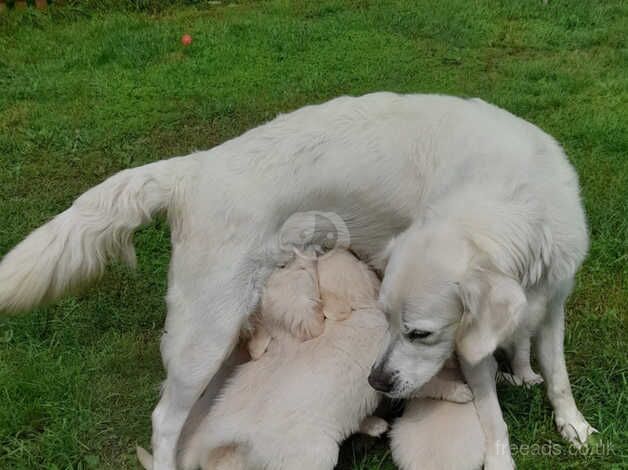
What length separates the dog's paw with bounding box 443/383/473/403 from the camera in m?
3.09

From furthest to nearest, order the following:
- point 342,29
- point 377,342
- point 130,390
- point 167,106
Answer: point 342,29
point 167,106
point 130,390
point 377,342

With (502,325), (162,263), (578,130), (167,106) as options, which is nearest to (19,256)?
(162,263)

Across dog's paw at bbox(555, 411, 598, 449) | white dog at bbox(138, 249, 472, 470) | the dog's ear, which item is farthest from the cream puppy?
dog's paw at bbox(555, 411, 598, 449)

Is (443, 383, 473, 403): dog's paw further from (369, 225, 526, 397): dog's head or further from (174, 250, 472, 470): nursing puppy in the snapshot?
(369, 225, 526, 397): dog's head

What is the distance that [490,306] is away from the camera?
105 inches

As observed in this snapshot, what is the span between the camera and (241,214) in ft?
9.97

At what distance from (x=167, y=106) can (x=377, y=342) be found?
3.96 metres

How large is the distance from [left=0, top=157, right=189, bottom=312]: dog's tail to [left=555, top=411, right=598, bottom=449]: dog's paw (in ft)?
6.05

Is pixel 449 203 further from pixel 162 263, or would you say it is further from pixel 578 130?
pixel 578 130

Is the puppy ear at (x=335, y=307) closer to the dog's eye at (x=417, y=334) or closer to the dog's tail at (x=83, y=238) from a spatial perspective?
the dog's eye at (x=417, y=334)

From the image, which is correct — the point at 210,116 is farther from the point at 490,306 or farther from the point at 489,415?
the point at 490,306

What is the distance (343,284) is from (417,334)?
684mm

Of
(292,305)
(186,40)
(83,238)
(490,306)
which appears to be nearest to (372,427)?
(292,305)

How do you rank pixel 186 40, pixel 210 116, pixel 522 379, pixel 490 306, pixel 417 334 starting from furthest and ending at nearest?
pixel 186 40, pixel 210 116, pixel 522 379, pixel 417 334, pixel 490 306
